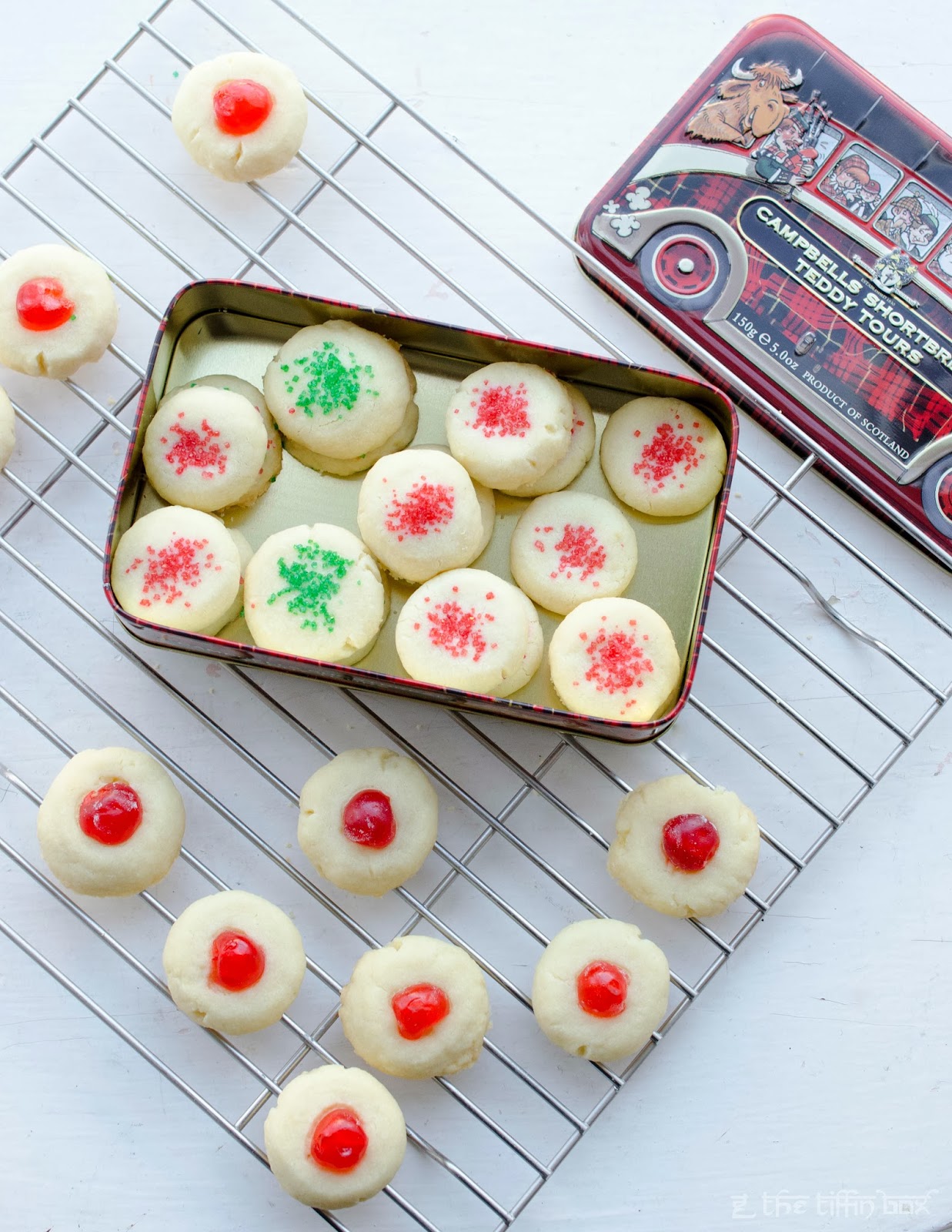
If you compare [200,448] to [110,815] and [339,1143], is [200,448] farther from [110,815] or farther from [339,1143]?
[339,1143]

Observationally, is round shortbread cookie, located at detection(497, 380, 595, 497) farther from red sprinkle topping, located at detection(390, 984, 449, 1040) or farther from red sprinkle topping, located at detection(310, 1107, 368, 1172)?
red sprinkle topping, located at detection(310, 1107, 368, 1172)

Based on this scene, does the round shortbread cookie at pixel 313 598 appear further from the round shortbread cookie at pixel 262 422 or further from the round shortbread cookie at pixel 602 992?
the round shortbread cookie at pixel 602 992

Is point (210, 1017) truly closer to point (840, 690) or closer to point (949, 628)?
point (840, 690)

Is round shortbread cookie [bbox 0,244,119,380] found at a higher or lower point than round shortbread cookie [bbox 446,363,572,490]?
lower

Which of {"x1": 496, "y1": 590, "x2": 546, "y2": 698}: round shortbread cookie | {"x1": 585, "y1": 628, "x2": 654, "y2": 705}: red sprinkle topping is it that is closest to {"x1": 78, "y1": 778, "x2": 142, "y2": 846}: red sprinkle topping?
{"x1": 496, "y1": 590, "x2": 546, "y2": 698}: round shortbread cookie

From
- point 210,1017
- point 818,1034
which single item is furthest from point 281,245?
point 818,1034

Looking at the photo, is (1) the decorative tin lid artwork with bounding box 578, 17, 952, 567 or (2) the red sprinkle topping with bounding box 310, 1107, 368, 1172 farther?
(1) the decorative tin lid artwork with bounding box 578, 17, 952, 567

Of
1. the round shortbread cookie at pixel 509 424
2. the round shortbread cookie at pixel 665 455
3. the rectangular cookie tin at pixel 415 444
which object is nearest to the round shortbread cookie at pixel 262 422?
the rectangular cookie tin at pixel 415 444
